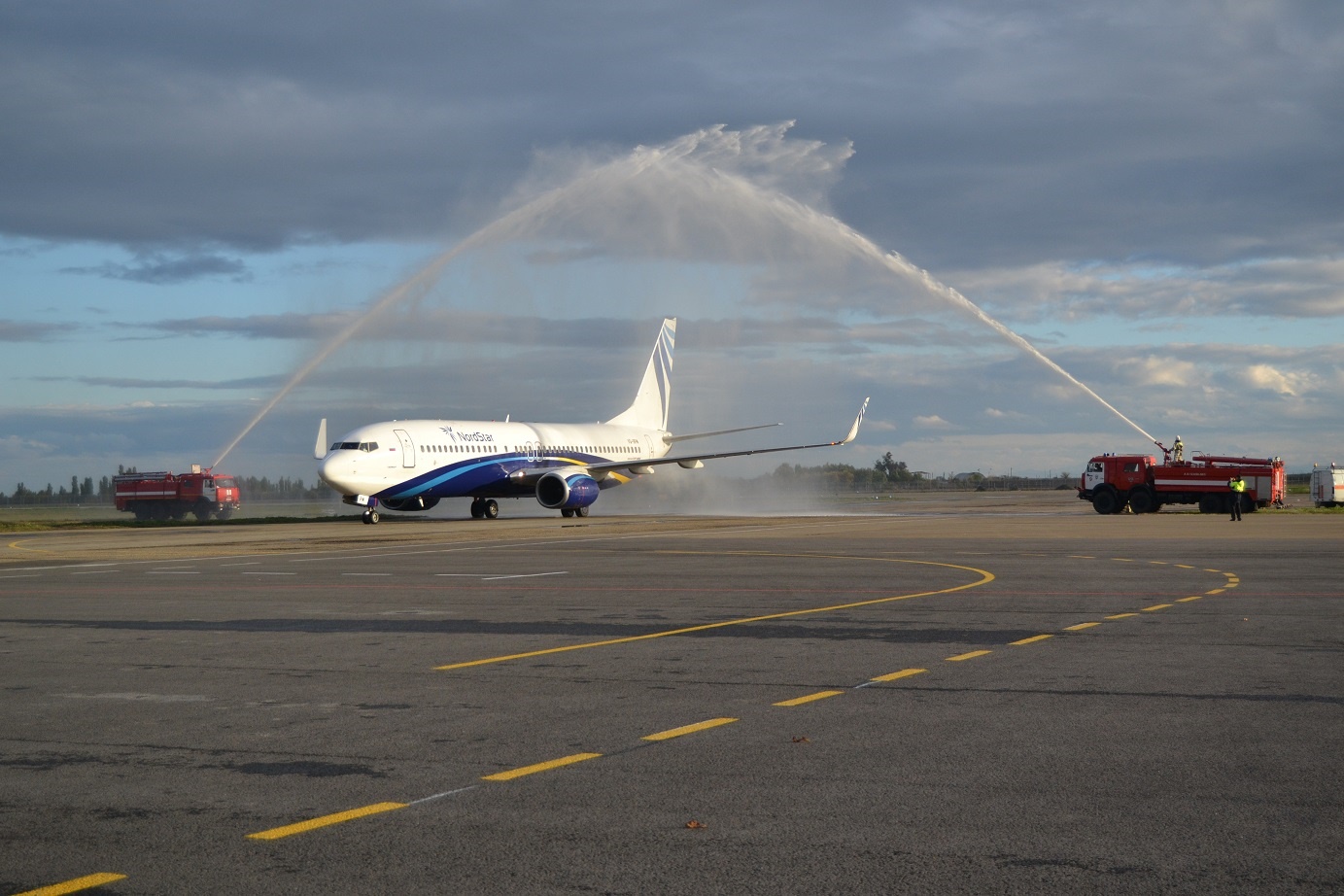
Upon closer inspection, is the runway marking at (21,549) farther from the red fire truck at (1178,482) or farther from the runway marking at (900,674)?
Answer: the red fire truck at (1178,482)

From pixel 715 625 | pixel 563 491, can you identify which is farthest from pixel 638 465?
pixel 715 625

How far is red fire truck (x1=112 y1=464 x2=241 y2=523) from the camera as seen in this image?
221 feet

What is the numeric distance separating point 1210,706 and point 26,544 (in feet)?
122

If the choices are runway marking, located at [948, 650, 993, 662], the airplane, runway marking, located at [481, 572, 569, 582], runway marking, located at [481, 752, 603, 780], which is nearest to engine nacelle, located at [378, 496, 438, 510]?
the airplane

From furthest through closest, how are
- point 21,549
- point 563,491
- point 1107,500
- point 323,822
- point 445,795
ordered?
point 1107,500 < point 563,491 < point 21,549 < point 445,795 < point 323,822

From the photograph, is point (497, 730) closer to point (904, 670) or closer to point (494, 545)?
point (904, 670)

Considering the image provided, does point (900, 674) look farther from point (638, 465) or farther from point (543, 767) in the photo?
point (638, 465)

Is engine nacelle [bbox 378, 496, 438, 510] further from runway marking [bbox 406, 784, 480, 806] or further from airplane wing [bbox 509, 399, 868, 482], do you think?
runway marking [bbox 406, 784, 480, 806]

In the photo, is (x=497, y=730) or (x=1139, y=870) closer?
(x=1139, y=870)

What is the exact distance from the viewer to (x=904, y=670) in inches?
462

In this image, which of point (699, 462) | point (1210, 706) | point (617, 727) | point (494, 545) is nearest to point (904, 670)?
point (1210, 706)

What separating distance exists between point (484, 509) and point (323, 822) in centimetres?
5059

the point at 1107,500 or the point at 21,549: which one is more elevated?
the point at 1107,500

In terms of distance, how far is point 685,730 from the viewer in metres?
9.06
